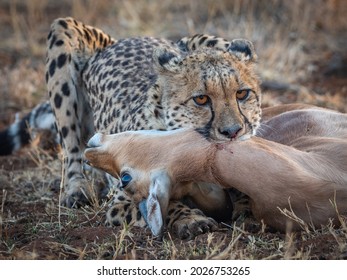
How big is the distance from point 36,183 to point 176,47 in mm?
1363

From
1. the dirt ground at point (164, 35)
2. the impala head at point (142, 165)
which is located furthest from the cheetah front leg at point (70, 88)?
the impala head at point (142, 165)

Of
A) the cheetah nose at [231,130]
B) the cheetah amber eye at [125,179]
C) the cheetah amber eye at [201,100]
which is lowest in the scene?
the cheetah amber eye at [125,179]

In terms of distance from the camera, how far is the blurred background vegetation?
7.67 metres

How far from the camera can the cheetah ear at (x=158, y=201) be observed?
358cm

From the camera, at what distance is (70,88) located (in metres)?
5.62

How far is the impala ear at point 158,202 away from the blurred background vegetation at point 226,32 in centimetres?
352

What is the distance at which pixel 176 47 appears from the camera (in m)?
5.58

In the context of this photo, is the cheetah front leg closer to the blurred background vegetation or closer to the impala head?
the impala head

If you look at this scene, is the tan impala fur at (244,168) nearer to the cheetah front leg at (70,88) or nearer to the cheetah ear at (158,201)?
the cheetah ear at (158,201)

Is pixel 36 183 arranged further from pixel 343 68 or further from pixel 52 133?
pixel 343 68

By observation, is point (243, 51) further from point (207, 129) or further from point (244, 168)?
point (244, 168)

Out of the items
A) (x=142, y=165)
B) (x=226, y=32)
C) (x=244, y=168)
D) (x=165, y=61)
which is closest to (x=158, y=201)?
(x=142, y=165)

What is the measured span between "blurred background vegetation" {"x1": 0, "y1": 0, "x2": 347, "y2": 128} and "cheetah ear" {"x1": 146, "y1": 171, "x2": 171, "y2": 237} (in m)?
3.52

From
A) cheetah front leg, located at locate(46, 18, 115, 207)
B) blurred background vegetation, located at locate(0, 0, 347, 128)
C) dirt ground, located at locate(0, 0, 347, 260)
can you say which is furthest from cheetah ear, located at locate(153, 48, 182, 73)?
blurred background vegetation, located at locate(0, 0, 347, 128)
